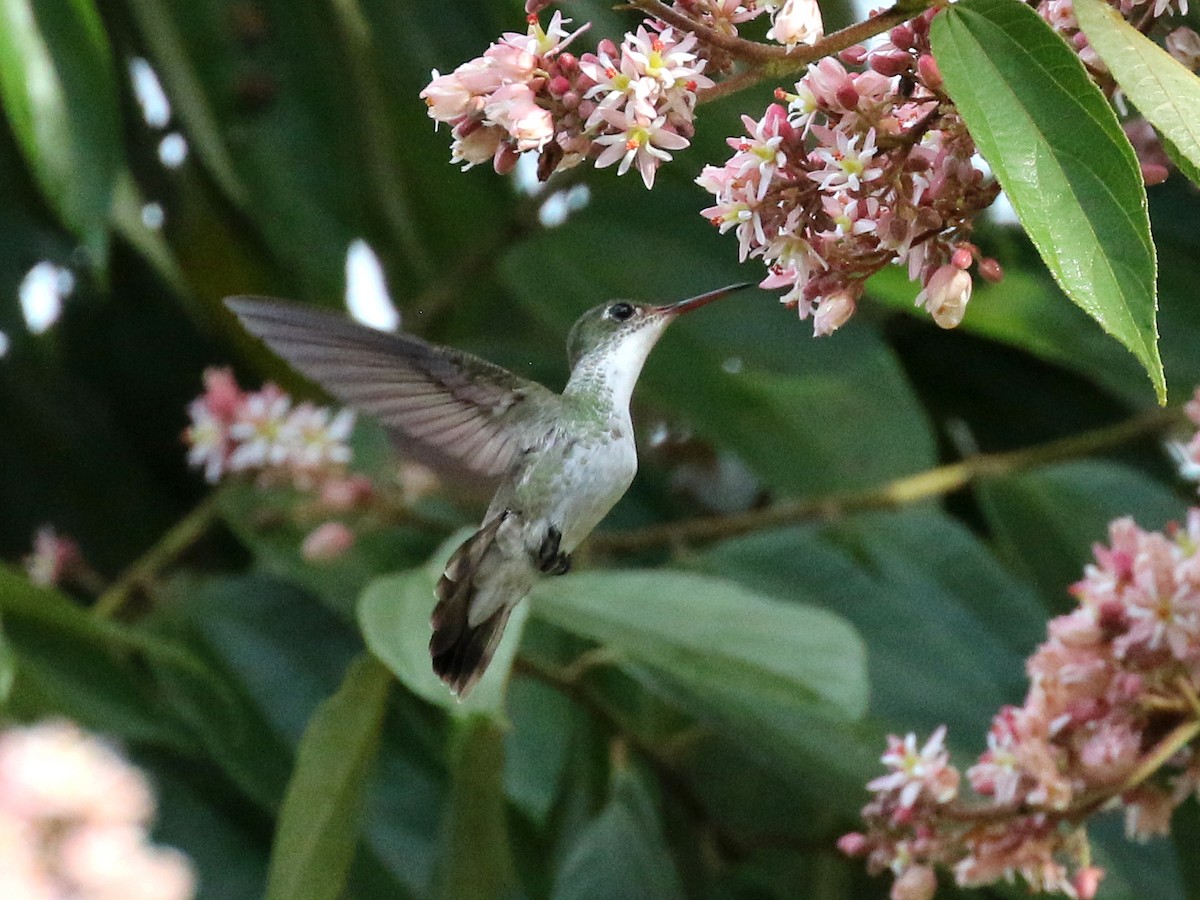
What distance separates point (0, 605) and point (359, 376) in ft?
2.93

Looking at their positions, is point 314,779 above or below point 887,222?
below

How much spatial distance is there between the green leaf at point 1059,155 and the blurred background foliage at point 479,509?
814mm

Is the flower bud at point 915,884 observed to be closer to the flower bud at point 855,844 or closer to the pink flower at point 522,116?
the flower bud at point 855,844

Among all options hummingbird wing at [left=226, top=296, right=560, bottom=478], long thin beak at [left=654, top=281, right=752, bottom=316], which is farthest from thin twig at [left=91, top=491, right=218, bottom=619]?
long thin beak at [left=654, top=281, right=752, bottom=316]

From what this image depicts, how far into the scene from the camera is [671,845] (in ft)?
9.15

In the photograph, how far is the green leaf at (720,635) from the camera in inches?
73.4

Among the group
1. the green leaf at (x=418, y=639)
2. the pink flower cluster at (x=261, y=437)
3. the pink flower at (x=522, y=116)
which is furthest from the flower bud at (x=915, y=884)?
the pink flower cluster at (x=261, y=437)

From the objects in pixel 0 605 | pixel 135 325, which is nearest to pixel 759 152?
pixel 0 605

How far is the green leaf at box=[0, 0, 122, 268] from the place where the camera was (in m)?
1.96

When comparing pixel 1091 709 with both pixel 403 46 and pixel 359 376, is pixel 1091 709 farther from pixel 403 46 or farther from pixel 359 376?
pixel 403 46

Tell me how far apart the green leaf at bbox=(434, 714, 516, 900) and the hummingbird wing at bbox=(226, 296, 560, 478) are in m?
0.54

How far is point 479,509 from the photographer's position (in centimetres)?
287

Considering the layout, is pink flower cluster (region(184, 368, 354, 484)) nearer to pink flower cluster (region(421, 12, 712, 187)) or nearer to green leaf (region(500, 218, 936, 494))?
green leaf (region(500, 218, 936, 494))

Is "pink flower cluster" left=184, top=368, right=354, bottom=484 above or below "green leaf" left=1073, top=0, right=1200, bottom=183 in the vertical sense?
below
